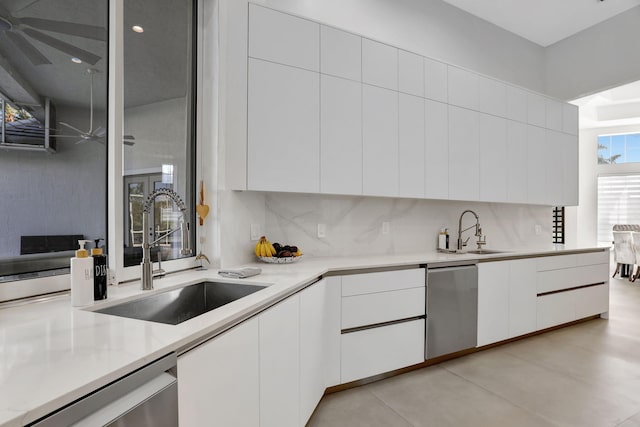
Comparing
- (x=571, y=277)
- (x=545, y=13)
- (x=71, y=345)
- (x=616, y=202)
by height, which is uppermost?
(x=545, y=13)

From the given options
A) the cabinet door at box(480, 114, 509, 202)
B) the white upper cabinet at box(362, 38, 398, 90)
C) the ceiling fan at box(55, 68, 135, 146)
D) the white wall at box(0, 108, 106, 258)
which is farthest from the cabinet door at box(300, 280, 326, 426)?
the cabinet door at box(480, 114, 509, 202)

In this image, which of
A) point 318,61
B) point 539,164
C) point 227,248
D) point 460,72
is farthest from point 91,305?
point 539,164

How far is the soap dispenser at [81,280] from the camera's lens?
124cm

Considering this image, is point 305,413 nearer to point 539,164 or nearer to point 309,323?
point 309,323

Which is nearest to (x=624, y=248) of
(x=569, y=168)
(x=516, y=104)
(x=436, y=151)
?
(x=569, y=168)

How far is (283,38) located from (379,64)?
0.85m

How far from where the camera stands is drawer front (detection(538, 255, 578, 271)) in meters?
3.44

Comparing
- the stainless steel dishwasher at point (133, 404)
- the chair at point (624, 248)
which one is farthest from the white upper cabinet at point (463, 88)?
the chair at point (624, 248)

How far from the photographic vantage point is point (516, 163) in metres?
3.75

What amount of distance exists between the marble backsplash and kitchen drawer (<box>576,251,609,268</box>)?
2.35 feet

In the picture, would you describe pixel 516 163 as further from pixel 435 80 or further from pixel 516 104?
pixel 435 80

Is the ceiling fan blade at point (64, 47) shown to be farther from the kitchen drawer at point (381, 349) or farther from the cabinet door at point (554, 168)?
the cabinet door at point (554, 168)

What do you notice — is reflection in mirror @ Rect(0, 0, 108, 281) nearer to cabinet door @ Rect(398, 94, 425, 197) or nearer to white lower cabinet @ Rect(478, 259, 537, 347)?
cabinet door @ Rect(398, 94, 425, 197)

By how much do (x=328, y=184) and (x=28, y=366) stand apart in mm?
2035
